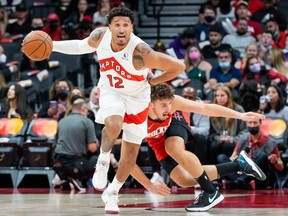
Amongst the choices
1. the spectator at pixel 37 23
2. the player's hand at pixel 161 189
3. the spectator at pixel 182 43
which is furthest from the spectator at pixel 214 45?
the player's hand at pixel 161 189

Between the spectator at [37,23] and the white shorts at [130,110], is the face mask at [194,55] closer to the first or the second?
the spectator at [37,23]

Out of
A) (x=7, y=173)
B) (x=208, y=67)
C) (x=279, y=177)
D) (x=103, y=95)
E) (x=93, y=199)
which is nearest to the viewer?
(x=103, y=95)

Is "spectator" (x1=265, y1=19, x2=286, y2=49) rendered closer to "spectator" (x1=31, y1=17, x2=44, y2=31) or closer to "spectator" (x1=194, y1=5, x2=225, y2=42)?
"spectator" (x1=194, y1=5, x2=225, y2=42)

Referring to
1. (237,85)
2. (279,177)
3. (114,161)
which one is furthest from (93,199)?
(237,85)

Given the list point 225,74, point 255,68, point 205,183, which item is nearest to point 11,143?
point 225,74

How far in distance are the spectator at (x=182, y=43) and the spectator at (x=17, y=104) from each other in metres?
2.76

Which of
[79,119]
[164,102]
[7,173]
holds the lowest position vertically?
[7,173]

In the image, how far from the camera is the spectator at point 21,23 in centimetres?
1554

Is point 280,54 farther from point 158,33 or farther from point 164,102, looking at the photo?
point 164,102

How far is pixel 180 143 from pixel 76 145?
4114 millimetres

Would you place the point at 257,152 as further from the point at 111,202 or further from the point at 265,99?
the point at 111,202

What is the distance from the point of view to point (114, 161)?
11.5 meters

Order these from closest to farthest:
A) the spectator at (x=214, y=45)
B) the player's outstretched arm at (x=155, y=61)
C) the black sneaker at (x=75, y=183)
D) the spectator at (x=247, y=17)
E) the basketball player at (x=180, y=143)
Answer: the player's outstretched arm at (x=155, y=61)
the basketball player at (x=180, y=143)
the black sneaker at (x=75, y=183)
the spectator at (x=214, y=45)
the spectator at (x=247, y=17)

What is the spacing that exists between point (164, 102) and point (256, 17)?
762 cm
